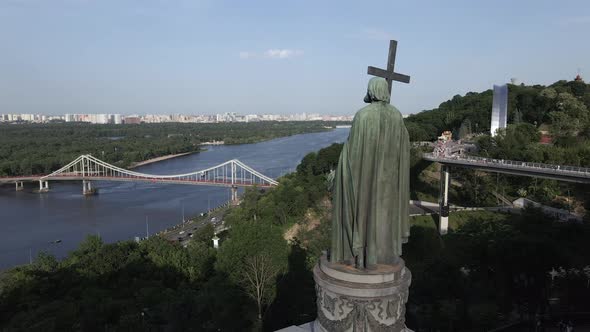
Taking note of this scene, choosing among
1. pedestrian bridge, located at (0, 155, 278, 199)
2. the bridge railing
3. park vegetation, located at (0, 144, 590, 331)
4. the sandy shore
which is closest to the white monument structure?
the bridge railing

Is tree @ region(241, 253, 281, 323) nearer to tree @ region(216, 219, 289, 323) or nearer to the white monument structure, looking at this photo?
tree @ region(216, 219, 289, 323)

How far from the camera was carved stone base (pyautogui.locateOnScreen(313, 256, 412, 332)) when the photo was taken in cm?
396

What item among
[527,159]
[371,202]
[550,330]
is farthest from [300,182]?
[371,202]

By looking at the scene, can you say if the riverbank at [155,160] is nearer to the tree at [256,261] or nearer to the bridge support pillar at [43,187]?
the bridge support pillar at [43,187]

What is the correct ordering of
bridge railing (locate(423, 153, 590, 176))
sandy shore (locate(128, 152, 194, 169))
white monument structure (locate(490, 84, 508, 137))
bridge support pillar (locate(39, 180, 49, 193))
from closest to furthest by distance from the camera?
bridge railing (locate(423, 153, 590, 176)) → white monument structure (locate(490, 84, 508, 137)) → bridge support pillar (locate(39, 180, 49, 193)) → sandy shore (locate(128, 152, 194, 169))

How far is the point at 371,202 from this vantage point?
13.7 feet

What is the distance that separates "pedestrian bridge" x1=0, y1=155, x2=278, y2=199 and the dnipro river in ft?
3.94

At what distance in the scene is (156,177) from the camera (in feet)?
142

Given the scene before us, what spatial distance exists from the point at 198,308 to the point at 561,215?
57.1 ft

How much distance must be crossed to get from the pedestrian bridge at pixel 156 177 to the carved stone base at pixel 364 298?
33605 millimetres

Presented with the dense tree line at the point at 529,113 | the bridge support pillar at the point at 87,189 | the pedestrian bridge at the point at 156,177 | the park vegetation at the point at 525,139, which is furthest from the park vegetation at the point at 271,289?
the bridge support pillar at the point at 87,189

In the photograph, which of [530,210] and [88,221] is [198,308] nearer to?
[530,210]

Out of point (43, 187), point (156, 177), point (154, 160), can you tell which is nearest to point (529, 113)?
point (156, 177)

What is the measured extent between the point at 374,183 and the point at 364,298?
1065mm
